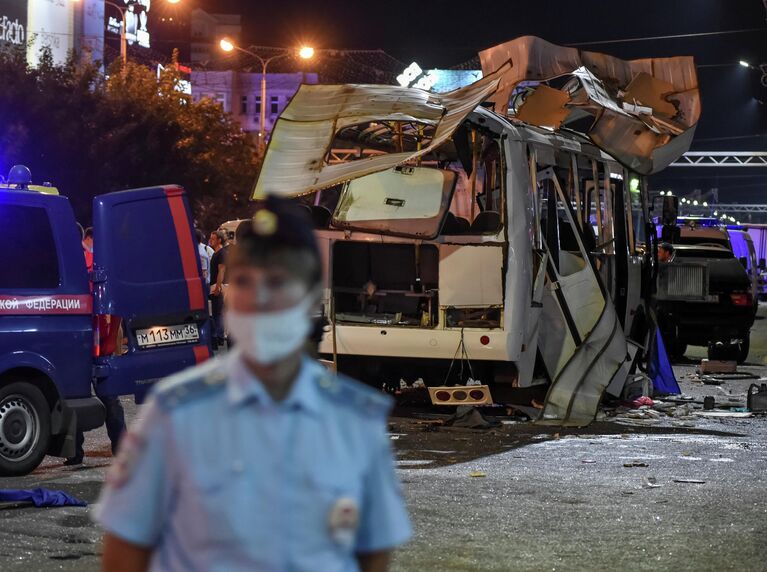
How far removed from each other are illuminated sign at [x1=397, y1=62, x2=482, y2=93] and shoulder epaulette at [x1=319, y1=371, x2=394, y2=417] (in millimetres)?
84830

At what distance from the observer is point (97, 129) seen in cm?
4644

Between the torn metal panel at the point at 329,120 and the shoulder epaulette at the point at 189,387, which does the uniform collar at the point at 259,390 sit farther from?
the torn metal panel at the point at 329,120

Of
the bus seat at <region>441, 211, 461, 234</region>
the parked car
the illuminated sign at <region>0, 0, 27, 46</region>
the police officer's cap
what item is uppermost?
the illuminated sign at <region>0, 0, 27, 46</region>

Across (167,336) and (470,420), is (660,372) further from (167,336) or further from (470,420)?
(167,336)

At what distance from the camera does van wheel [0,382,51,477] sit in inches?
374

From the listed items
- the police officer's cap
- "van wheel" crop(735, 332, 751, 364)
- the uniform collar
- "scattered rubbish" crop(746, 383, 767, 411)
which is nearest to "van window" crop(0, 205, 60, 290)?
the police officer's cap

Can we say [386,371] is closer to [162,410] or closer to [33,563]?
[33,563]

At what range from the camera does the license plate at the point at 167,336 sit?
33.4ft

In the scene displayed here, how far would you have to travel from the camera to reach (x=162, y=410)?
2633 mm

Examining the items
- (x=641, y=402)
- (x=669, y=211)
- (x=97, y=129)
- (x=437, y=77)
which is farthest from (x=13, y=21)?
(x=641, y=402)

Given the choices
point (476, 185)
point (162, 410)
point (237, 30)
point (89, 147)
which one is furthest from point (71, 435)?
point (237, 30)

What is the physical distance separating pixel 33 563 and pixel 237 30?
129 m

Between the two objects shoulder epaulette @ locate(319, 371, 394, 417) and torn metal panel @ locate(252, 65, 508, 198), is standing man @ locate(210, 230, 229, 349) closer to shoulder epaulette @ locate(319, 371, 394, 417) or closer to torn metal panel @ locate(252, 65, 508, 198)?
torn metal panel @ locate(252, 65, 508, 198)

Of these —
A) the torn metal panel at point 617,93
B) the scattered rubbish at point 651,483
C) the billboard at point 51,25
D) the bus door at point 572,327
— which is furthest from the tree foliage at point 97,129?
the scattered rubbish at point 651,483
